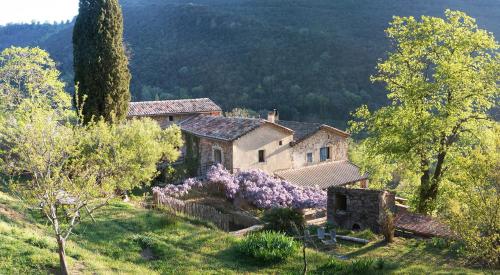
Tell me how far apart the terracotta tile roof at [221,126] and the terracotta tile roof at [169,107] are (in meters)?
3.66

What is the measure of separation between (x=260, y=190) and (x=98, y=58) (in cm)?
1291

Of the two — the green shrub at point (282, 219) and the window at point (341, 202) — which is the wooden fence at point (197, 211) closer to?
the green shrub at point (282, 219)

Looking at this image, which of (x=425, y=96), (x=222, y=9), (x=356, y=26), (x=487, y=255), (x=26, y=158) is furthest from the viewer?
(x=222, y=9)

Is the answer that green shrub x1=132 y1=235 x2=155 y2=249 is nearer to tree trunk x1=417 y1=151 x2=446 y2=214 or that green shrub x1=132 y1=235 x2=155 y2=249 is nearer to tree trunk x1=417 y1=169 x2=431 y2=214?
tree trunk x1=417 y1=151 x2=446 y2=214

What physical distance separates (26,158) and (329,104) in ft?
196

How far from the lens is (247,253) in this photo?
14.9 m

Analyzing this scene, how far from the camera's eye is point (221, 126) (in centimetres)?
3262

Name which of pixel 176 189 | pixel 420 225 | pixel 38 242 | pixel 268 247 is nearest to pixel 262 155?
pixel 176 189

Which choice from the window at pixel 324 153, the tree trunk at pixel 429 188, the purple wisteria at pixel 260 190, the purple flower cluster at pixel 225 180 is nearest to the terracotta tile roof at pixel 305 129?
the window at pixel 324 153

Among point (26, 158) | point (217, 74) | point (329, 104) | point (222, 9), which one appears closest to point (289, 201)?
point (26, 158)

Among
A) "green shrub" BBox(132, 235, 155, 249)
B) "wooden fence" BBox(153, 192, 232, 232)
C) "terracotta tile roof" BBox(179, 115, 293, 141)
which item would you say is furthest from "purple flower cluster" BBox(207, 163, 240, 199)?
"green shrub" BBox(132, 235, 155, 249)

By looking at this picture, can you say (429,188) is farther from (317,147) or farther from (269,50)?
(269,50)

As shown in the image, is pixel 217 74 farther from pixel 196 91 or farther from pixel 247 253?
pixel 247 253

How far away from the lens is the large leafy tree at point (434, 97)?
66.4 feet
